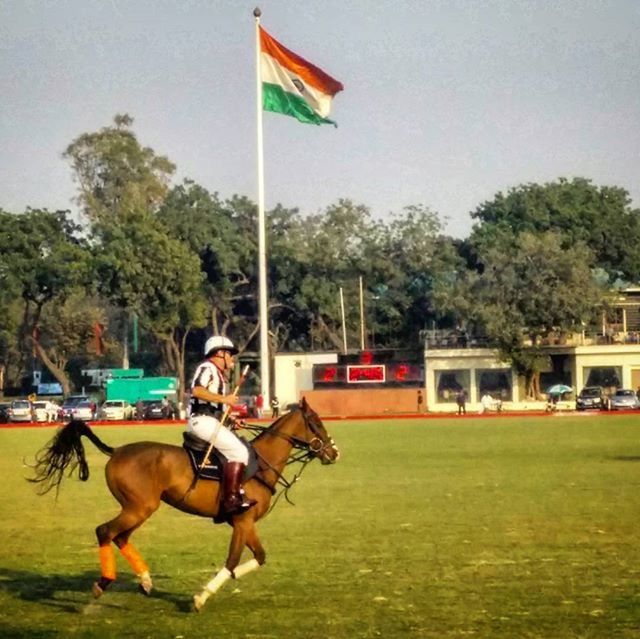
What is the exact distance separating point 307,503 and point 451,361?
64.6 meters

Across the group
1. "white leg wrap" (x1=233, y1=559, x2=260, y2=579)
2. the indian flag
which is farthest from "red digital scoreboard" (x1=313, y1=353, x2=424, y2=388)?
"white leg wrap" (x1=233, y1=559, x2=260, y2=579)

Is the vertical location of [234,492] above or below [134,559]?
above

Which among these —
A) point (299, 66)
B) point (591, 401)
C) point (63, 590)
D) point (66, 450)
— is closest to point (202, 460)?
point (66, 450)

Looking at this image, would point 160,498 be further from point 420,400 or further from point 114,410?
point 420,400

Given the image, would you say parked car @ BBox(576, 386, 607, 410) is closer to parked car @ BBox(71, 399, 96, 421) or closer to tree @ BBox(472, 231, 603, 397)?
tree @ BBox(472, 231, 603, 397)

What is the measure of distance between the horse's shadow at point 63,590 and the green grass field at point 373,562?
1.0 inches

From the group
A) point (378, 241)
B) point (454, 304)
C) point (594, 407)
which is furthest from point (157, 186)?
point (594, 407)

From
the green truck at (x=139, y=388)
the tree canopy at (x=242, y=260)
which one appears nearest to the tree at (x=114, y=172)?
the tree canopy at (x=242, y=260)

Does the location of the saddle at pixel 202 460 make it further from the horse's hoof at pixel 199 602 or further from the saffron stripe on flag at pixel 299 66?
the saffron stripe on flag at pixel 299 66

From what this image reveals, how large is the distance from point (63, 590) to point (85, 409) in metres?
61.0

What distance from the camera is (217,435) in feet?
41.6

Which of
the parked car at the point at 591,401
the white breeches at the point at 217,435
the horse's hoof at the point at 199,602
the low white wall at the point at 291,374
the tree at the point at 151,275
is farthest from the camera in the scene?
the tree at the point at 151,275

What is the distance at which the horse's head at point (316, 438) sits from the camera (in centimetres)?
1363

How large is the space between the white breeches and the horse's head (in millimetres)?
1062
